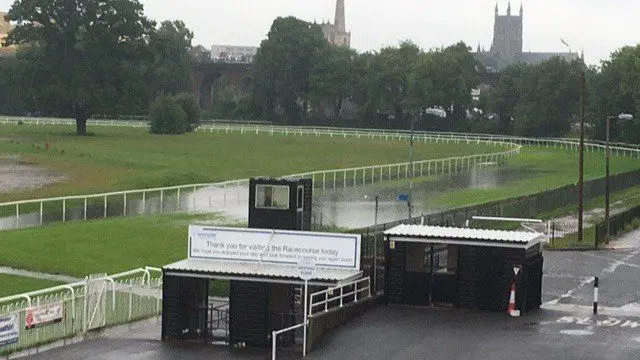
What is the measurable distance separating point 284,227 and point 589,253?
16.5 m

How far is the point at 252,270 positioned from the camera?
29.0 m

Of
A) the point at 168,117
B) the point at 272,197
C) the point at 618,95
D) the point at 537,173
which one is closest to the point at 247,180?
the point at 537,173

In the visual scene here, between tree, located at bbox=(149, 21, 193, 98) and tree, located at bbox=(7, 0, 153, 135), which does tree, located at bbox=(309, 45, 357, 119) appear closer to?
tree, located at bbox=(149, 21, 193, 98)

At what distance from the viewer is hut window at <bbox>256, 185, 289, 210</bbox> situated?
34.9 meters

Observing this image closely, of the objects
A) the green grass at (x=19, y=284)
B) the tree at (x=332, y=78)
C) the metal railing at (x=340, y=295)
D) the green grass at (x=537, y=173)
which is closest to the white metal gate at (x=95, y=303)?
the metal railing at (x=340, y=295)

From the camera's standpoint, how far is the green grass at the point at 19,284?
3653 cm

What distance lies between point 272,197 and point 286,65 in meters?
147

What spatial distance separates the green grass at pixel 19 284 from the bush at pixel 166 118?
96.3 metres

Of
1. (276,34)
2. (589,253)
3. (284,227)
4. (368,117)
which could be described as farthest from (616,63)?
(284,227)

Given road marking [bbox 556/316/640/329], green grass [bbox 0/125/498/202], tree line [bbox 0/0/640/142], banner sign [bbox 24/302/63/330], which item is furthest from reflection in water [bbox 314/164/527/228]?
tree line [bbox 0/0/640/142]

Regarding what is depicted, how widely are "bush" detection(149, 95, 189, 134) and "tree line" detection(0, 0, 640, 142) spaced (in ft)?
0.44

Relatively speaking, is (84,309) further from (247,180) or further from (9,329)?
(247,180)

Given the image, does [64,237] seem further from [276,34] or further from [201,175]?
[276,34]

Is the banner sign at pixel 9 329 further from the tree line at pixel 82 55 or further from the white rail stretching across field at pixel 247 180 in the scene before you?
the tree line at pixel 82 55
